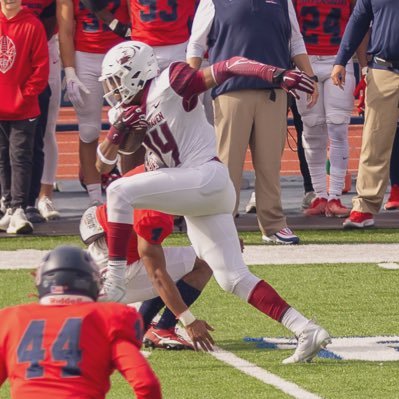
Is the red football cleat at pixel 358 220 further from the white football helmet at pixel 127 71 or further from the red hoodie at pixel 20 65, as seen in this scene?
the white football helmet at pixel 127 71

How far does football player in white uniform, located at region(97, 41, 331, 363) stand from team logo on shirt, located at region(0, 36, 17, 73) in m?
3.60

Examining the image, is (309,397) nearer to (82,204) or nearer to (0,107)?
(0,107)

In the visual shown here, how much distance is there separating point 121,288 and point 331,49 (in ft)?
15.3

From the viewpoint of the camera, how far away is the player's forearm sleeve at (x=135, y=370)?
3.67 m

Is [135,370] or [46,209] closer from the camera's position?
[135,370]

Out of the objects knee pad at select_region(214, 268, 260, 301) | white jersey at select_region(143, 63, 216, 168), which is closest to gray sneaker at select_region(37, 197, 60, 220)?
white jersey at select_region(143, 63, 216, 168)

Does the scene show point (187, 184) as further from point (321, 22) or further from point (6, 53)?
point (321, 22)

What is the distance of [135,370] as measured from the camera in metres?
3.70

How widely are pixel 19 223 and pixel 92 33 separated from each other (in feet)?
4.77

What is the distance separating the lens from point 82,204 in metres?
12.0

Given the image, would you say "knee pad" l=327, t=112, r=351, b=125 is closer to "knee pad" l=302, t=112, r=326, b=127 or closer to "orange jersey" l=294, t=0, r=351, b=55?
"knee pad" l=302, t=112, r=326, b=127

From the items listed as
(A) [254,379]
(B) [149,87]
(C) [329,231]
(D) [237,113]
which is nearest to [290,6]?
(D) [237,113]

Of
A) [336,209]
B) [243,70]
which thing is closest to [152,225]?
[243,70]

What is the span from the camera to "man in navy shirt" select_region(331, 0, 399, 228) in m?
9.75
